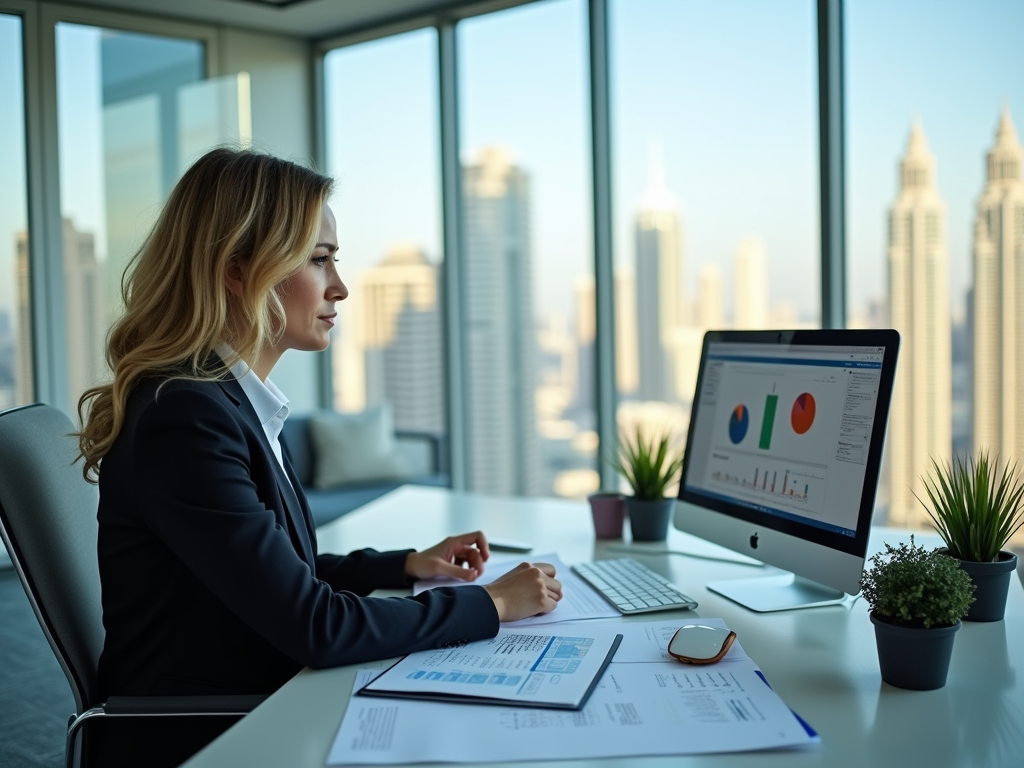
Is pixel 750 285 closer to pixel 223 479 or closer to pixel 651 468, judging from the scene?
pixel 651 468

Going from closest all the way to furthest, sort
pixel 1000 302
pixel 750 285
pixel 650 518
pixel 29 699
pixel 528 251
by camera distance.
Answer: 1. pixel 650 518
2. pixel 29 699
3. pixel 1000 302
4. pixel 750 285
5. pixel 528 251

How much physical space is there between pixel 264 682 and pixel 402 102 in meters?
4.43

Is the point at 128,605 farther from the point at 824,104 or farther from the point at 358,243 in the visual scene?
the point at 358,243

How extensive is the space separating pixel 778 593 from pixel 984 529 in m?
0.34

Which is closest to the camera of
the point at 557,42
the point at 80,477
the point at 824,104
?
the point at 80,477

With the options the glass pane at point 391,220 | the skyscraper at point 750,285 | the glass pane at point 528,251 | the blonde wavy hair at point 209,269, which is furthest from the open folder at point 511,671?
the glass pane at point 391,220

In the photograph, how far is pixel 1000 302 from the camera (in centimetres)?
346

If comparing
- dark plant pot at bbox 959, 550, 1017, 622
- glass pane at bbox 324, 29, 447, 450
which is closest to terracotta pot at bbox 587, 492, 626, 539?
dark plant pot at bbox 959, 550, 1017, 622

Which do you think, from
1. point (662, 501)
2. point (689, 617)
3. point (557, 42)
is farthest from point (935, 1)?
point (689, 617)

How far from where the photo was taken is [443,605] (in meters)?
1.27

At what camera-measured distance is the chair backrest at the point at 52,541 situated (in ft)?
4.31

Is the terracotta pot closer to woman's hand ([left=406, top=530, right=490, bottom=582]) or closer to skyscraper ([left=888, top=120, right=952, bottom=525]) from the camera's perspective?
woman's hand ([left=406, top=530, right=490, bottom=582])

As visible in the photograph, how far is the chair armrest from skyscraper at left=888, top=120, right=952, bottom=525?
305cm

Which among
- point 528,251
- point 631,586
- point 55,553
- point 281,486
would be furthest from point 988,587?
point 528,251
